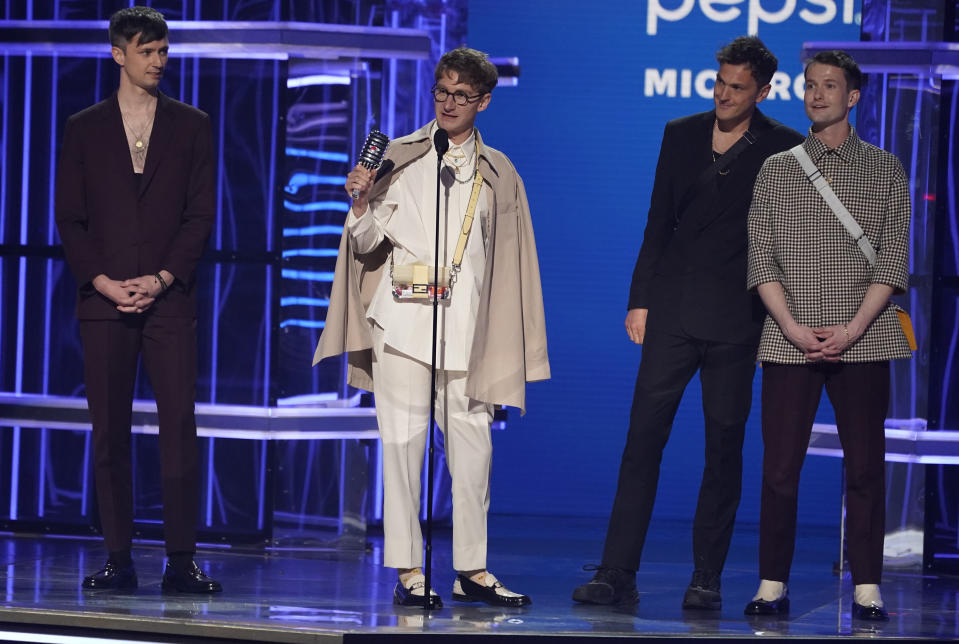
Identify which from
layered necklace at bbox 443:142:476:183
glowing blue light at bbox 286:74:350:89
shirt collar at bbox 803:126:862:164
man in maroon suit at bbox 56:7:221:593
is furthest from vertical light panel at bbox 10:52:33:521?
shirt collar at bbox 803:126:862:164

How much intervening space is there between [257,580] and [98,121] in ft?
5.79

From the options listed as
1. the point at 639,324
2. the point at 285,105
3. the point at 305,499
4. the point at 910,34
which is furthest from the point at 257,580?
the point at 910,34

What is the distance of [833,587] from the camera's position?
4934 mm

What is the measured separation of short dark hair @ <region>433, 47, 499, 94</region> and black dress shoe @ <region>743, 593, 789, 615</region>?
1939mm

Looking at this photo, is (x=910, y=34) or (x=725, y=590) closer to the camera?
(x=725, y=590)

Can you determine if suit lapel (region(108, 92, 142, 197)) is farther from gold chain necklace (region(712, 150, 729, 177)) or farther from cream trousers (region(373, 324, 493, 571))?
gold chain necklace (region(712, 150, 729, 177))

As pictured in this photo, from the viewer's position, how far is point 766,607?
13.7 feet

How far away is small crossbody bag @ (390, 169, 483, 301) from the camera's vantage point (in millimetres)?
4117

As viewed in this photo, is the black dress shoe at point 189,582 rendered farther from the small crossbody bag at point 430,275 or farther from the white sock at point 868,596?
the white sock at point 868,596

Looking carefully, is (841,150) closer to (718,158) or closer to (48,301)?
(718,158)

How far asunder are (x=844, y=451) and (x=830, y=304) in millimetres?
500

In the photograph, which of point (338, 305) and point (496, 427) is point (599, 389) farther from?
point (338, 305)

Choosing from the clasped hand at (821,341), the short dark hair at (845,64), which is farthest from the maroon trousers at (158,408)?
the short dark hair at (845,64)

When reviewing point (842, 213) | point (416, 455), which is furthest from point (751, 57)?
point (416, 455)
